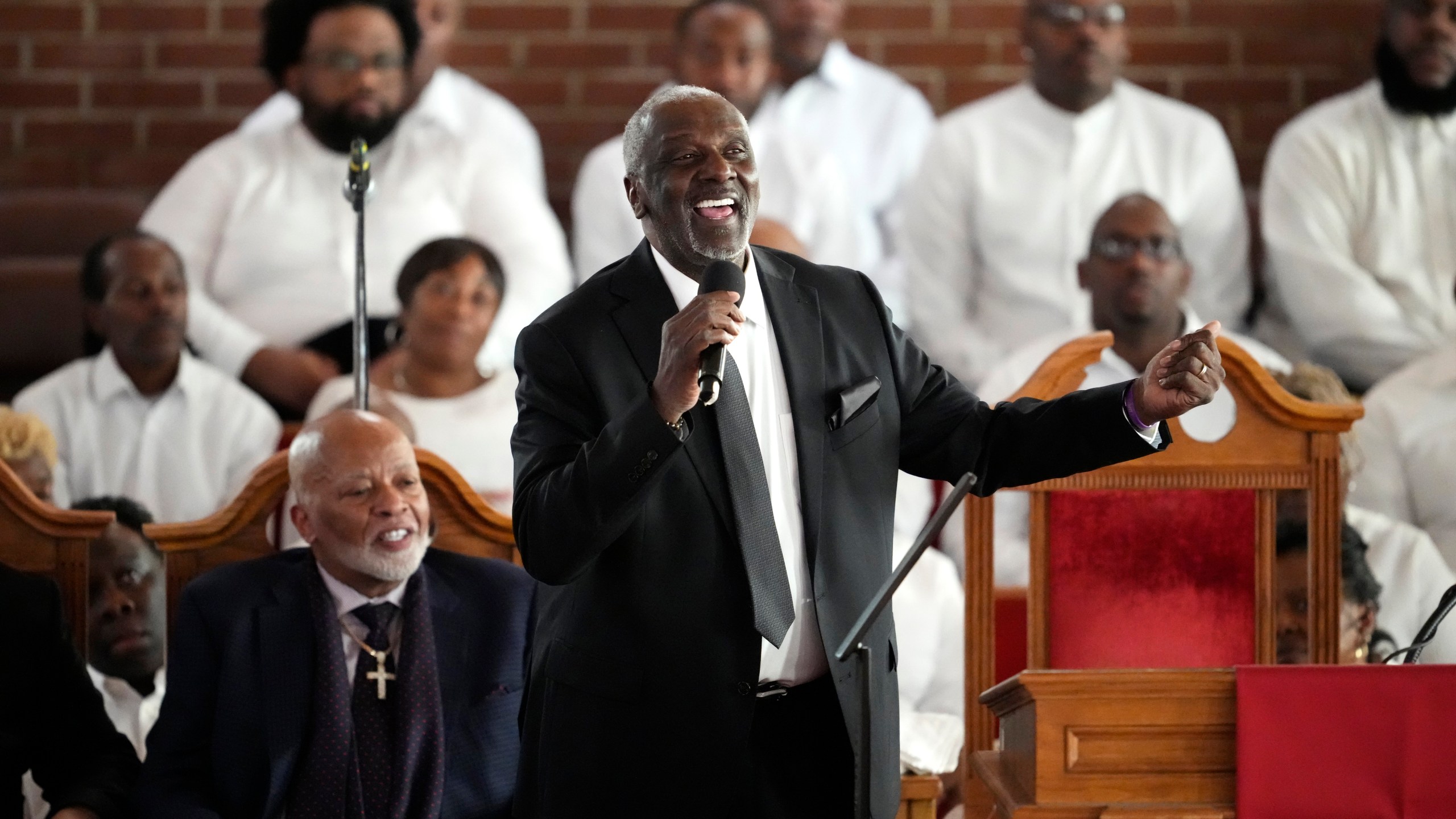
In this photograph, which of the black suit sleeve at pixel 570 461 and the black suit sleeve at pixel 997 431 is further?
the black suit sleeve at pixel 997 431

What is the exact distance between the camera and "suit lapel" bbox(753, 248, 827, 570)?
1780 millimetres

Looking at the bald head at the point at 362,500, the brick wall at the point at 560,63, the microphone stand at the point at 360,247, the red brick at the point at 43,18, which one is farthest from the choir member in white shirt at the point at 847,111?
the bald head at the point at 362,500

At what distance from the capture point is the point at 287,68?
179 inches

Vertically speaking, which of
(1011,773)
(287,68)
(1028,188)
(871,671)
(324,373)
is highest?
(287,68)

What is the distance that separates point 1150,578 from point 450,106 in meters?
2.62

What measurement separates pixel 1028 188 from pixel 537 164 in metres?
1.26

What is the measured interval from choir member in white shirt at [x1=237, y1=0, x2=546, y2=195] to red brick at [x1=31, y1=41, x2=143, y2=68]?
1.91ft

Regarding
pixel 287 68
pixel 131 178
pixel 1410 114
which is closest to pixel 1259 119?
pixel 1410 114

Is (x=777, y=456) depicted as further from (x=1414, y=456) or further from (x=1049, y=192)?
(x=1049, y=192)

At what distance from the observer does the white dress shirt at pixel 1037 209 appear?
4398mm

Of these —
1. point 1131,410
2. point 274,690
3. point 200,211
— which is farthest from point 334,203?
point 1131,410

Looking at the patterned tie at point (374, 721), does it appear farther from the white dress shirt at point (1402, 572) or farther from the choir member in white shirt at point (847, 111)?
the choir member in white shirt at point (847, 111)

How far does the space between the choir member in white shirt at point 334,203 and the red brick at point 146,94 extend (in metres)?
0.93

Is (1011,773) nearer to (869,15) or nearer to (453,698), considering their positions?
(453,698)
